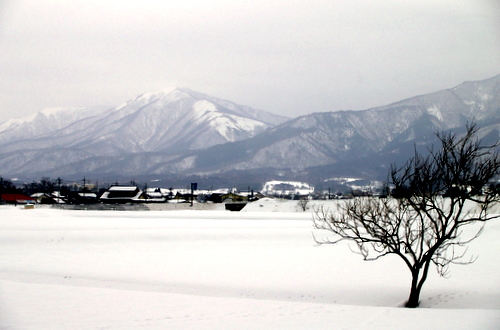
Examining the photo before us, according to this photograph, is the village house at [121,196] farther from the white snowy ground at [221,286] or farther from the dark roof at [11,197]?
the white snowy ground at [221,286]

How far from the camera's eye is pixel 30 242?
37.3 m

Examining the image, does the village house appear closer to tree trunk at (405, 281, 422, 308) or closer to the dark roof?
the dark roof

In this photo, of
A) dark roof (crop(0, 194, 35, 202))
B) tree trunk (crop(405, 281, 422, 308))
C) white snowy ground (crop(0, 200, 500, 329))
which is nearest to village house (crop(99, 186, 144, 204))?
dark roof (crop(0, 194, 35, 202))

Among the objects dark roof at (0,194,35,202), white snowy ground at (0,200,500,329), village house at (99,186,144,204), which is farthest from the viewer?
dark roof at (0,194,35,202)

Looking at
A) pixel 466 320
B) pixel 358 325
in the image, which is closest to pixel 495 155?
pixel 466 320

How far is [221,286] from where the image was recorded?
905 inches

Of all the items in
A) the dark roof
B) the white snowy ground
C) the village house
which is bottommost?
the white snowy ground

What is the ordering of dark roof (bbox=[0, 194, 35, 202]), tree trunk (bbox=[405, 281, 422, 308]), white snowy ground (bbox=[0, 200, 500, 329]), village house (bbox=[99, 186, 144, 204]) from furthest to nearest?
dark roof (bbox=[0, 194, 35, 202]) → village house (bbox=[99, 186, 144, 204]) → tree trunk (bbox=[405, 281, 422, 308]) → white snowy ground (bbox=[0, 200, 500, 329])

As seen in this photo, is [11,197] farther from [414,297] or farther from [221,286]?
[414,297]

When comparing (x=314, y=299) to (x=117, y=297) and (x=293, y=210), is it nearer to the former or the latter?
(x=117, y=297)

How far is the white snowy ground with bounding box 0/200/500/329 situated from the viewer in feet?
51.2

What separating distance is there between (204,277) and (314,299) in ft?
19.4

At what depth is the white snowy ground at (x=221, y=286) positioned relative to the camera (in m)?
15.6

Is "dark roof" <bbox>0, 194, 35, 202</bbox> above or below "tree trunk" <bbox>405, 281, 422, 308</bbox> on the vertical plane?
above
